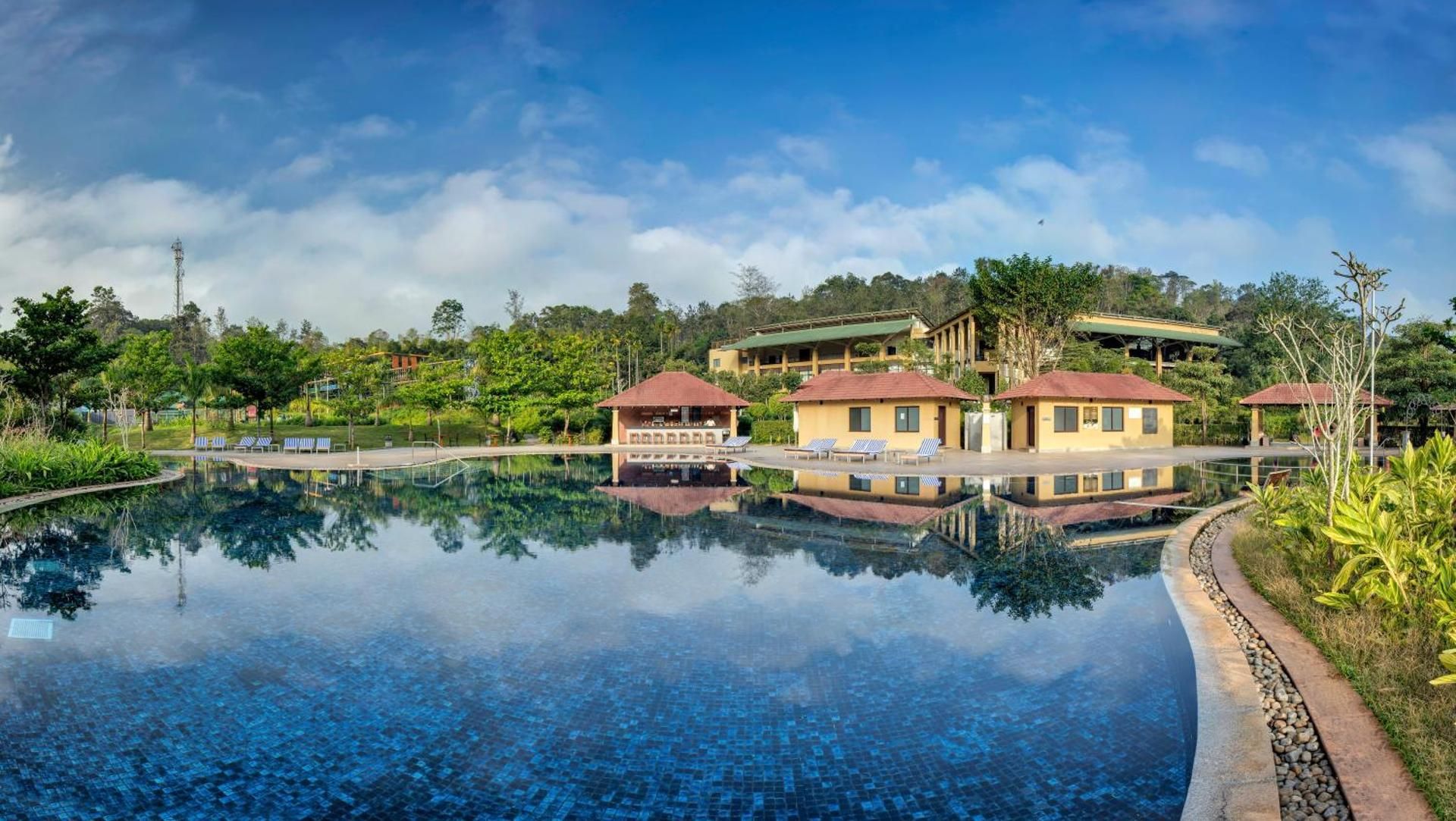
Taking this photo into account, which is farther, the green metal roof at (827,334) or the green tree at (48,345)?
the green metal roof at (827,334)

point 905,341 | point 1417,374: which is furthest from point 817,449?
point 1417,374

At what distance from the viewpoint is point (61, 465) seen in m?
16.3

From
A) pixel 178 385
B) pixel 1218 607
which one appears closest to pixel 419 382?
pixel 178 385


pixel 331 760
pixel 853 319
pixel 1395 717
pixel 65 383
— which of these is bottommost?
pixel 331 760

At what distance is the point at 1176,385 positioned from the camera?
34375 mm

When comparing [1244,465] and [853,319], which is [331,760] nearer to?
[1244,465]

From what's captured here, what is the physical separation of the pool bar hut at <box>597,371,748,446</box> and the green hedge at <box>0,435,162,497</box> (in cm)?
1621

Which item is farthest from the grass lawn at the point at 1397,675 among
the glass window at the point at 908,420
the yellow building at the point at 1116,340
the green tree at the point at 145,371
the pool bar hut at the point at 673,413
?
the green tree at the point at 145,371

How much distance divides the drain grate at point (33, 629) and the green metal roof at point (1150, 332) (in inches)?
1628

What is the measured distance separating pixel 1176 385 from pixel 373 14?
35890 mm

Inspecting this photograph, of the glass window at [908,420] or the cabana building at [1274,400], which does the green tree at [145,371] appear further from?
the cabana building at [1274,400]

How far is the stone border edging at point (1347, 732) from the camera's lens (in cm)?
337

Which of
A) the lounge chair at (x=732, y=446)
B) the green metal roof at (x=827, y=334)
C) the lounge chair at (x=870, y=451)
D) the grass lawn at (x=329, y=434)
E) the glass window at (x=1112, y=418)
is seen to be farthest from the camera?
the green metal roof at (x=827, y=334)

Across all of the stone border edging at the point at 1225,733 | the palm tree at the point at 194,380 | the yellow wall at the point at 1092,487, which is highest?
the palm tree at the point at 194,380
